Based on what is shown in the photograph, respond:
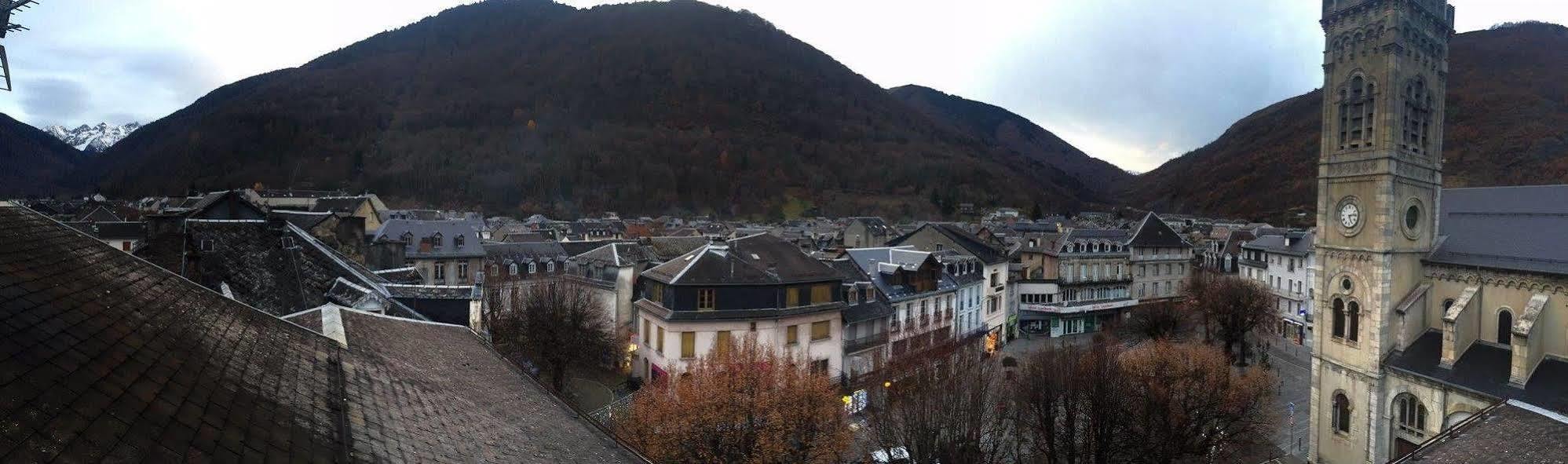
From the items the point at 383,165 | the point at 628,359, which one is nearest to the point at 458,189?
the point at 383,165

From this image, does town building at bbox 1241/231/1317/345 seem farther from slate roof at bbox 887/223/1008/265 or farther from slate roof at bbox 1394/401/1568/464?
slate roof at bbox 1394/401/1568/464

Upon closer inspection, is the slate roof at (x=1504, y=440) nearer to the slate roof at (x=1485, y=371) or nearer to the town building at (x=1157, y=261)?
the slate roof at (x=1485, y=371)

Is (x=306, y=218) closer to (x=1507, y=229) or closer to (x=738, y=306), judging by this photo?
(x=738, y=306)

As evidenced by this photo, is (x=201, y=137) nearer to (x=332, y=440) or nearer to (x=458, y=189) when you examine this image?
(x=458, y=189)

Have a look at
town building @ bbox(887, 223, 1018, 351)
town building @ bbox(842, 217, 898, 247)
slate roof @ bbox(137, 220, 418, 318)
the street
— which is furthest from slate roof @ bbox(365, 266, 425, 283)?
town building @ bbox(842, 217, 898, 247)

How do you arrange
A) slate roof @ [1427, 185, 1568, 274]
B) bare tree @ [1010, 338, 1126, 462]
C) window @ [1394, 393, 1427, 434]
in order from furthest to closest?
bare tree @ [1010, 338, 1126, 462] → window @ [1394, 393, 1427, 434] → slate roof @ [1427, 185, 1568, 274]

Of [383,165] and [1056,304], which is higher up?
[383,165]
